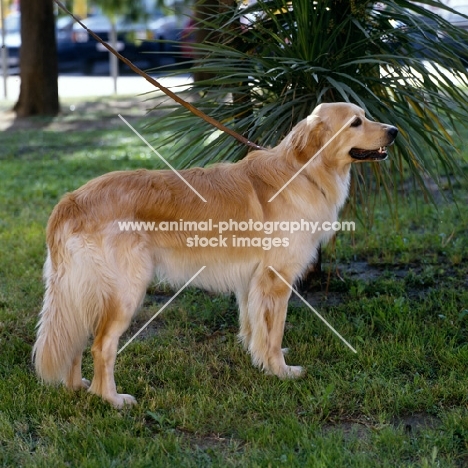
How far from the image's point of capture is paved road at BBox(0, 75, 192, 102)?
1775 cm

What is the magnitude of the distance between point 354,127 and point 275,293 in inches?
40.2

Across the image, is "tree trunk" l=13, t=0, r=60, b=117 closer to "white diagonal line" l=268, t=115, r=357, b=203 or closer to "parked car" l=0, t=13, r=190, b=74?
"parked car" l=0, t=13, r=190, b=74

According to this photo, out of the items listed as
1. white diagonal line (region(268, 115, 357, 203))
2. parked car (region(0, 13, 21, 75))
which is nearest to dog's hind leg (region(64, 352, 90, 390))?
white diagonal line (region(268, 115, 357, 203))

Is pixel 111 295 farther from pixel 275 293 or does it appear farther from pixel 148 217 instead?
pixel 275 293

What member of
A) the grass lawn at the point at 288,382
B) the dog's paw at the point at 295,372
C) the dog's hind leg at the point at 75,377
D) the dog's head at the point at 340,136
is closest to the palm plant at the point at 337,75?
the dog's head at the point at 340,136

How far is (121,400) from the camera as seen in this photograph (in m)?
3.54

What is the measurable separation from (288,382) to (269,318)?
0.39 meters

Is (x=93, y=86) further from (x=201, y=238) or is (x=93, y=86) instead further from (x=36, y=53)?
(x=201, y=238)

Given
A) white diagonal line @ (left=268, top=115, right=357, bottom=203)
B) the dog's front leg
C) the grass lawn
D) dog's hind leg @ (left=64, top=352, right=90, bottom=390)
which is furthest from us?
the dog's front leg

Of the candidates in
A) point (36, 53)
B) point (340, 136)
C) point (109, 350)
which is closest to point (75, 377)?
point (109, 350)

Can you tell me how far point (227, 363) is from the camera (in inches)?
161

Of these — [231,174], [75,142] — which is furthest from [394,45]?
[75,142]

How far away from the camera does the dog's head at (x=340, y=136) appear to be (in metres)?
3.78

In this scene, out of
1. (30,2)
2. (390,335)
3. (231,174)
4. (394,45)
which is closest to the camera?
(231,174)
